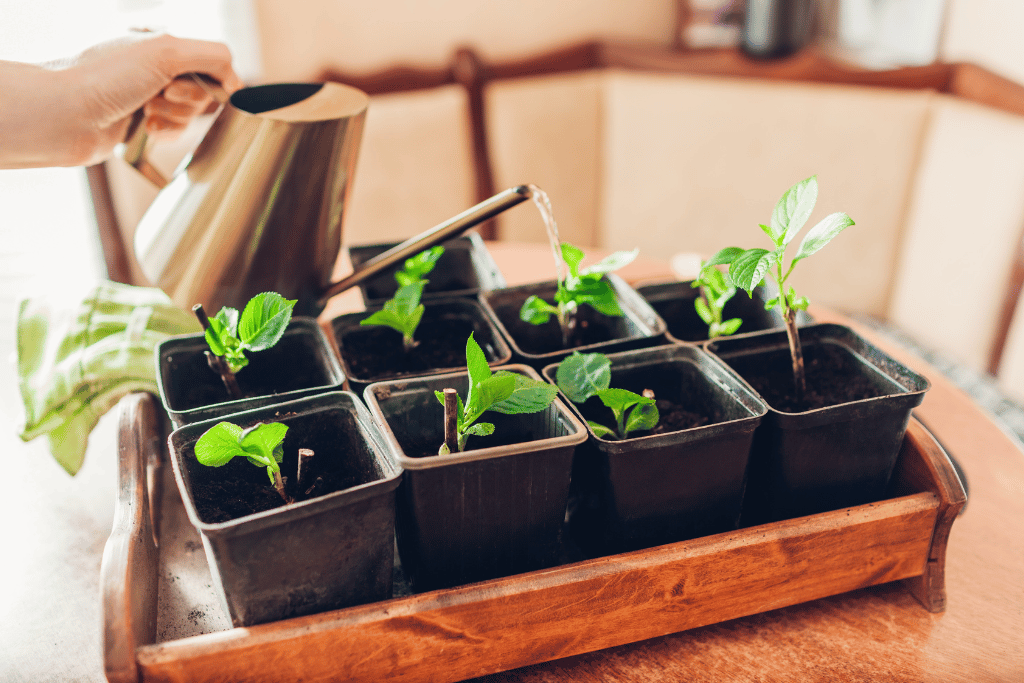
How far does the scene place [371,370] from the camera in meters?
0.77

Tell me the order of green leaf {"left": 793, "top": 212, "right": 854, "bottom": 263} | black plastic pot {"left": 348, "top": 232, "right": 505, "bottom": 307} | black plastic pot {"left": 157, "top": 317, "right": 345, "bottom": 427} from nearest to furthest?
green leaf {"left": 793, "top": 212, "right": 854, "bottom": 263} → black plastic pot {"left": 157, "top": 317, "right": 345, "bottom": 427} → black plastic pot {"left": 348, "top": 232, "right": 505, "bottom": 307}

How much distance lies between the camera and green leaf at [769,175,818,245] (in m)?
0.62

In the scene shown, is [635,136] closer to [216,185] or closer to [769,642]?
[216,185]

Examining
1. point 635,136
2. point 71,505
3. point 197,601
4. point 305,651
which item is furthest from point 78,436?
point 635,136

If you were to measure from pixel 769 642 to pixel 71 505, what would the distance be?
2.27ft

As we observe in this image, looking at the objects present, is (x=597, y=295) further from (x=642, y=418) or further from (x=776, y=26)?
(x=776, y=26)

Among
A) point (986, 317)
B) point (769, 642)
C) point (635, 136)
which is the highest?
point (635, 136)

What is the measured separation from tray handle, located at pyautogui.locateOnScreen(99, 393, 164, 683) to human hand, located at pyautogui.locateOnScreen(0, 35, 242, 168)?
33cm

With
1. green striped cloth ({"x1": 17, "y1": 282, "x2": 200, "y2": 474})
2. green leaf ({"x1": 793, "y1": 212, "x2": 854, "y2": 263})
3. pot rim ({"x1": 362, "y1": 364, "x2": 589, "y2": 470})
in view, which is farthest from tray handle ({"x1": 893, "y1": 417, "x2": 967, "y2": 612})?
green striped cloth ({"x1": 17, "y1": 282, "x2": 200, "y2": 474})

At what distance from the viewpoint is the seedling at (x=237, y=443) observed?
520 millimetres

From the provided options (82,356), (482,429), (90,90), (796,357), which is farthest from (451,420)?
(90,90)

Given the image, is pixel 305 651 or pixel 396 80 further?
pixel 396 80

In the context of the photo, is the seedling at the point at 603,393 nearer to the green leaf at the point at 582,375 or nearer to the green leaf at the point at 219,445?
the green leaf at the point at 582,375

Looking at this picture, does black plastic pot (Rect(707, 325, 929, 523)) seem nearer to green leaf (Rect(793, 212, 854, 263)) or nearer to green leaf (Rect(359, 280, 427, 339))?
green leaf (Rect(793, 212, 854, 263))
